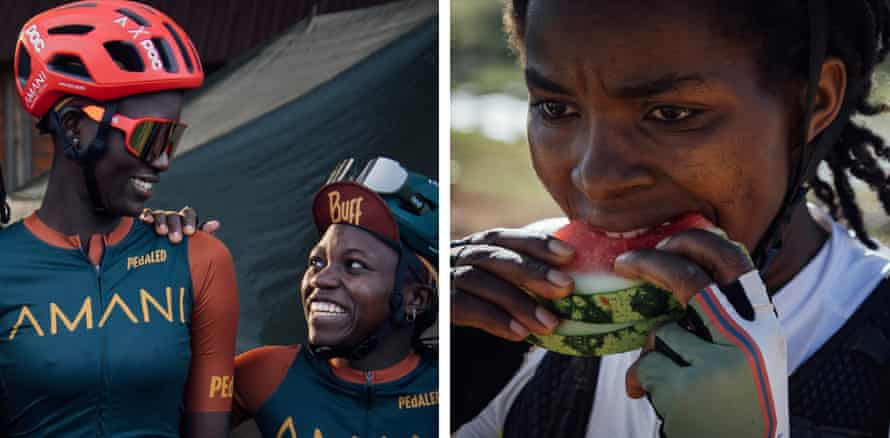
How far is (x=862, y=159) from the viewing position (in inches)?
112

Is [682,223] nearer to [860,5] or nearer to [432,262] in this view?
[860,5]

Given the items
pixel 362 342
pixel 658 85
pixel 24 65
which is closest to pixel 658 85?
pixel 658 85

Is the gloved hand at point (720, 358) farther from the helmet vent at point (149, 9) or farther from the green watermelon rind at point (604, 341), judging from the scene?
the helmet vent at point (149, 9)

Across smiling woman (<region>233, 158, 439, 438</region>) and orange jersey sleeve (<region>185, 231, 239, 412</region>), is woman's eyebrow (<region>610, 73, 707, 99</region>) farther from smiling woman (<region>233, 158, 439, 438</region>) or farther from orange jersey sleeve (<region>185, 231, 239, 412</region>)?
orange jersey sleeve (<region>185, 231, 239, 412</region>)

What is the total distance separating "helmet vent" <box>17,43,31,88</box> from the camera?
10.3 ft

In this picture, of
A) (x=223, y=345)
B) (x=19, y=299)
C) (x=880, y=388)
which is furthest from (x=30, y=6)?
(x=880, y=388)

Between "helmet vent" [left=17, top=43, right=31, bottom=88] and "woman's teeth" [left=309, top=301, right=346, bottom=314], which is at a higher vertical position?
"helmet vent" [left=17, top=43, right=31, bottom=88]

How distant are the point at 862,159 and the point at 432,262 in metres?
1.24

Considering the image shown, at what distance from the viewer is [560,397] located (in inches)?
117

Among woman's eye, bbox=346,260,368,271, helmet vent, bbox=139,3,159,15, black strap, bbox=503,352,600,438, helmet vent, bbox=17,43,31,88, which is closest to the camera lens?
black strap, bbox=503,352,600,438

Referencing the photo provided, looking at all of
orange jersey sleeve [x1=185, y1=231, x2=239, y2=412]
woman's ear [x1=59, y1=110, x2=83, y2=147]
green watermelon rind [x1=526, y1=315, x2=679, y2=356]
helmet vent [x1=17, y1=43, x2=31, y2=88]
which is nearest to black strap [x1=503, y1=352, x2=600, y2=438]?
green watermelon rind [x1=526, y1=315, x2=679, y2=356]

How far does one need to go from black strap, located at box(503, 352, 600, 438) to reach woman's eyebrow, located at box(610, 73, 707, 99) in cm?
71

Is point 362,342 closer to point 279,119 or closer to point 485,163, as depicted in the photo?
point 485,163

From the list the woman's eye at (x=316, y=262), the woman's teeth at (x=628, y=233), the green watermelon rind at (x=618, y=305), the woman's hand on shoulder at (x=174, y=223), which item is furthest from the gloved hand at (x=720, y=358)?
the woman's hand on shoulder at (x=174, y=223)
